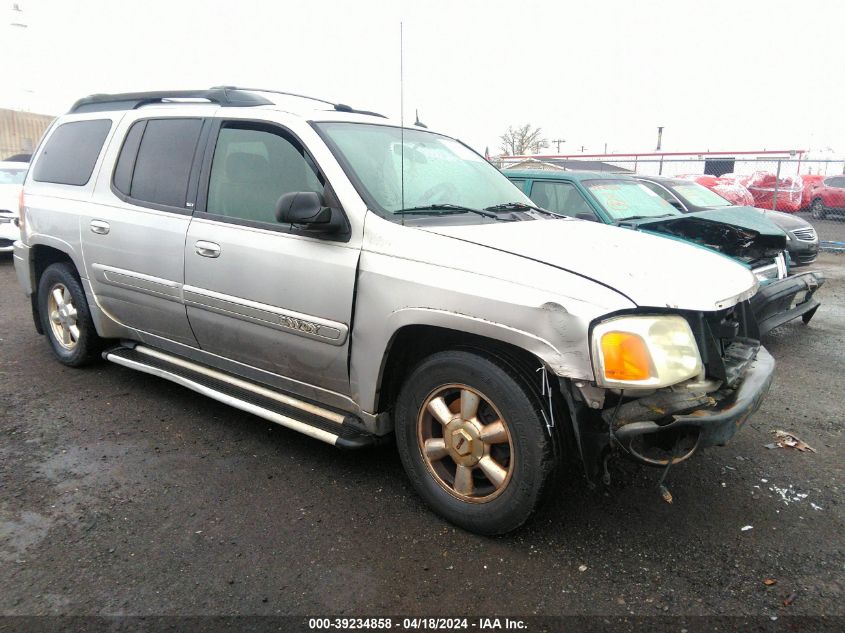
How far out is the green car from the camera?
557 cm

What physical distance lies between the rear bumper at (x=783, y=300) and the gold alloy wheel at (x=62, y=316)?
207 inches

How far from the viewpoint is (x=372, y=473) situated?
3375 millimetres

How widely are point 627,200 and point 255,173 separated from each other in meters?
4.76

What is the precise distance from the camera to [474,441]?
2.71 metres

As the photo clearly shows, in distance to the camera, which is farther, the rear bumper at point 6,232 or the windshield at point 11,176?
the windshield at point 11,176

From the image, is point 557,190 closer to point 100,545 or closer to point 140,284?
point 140,284


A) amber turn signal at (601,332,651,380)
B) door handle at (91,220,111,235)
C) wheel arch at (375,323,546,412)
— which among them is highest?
door handle at (91,220,111,235)

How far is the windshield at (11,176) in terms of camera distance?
394 inches

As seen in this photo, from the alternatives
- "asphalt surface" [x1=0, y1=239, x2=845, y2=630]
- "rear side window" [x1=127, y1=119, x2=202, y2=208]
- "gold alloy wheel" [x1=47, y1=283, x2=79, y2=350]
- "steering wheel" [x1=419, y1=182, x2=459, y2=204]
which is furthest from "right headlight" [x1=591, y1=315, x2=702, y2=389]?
"gold alloy wheel" [x1=47, y1=283, x2=79, y2=350]

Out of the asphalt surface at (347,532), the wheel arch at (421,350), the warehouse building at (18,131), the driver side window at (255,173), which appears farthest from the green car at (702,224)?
the warehouse building at (18,131)

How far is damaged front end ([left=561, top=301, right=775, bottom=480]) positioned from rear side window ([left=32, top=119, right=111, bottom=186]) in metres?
3.77

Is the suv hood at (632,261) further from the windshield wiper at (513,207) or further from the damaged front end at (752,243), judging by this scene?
the damaged front end at (752,243)

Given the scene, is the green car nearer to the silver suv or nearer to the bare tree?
the silver suv

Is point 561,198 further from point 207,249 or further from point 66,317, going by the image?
point 66,317
